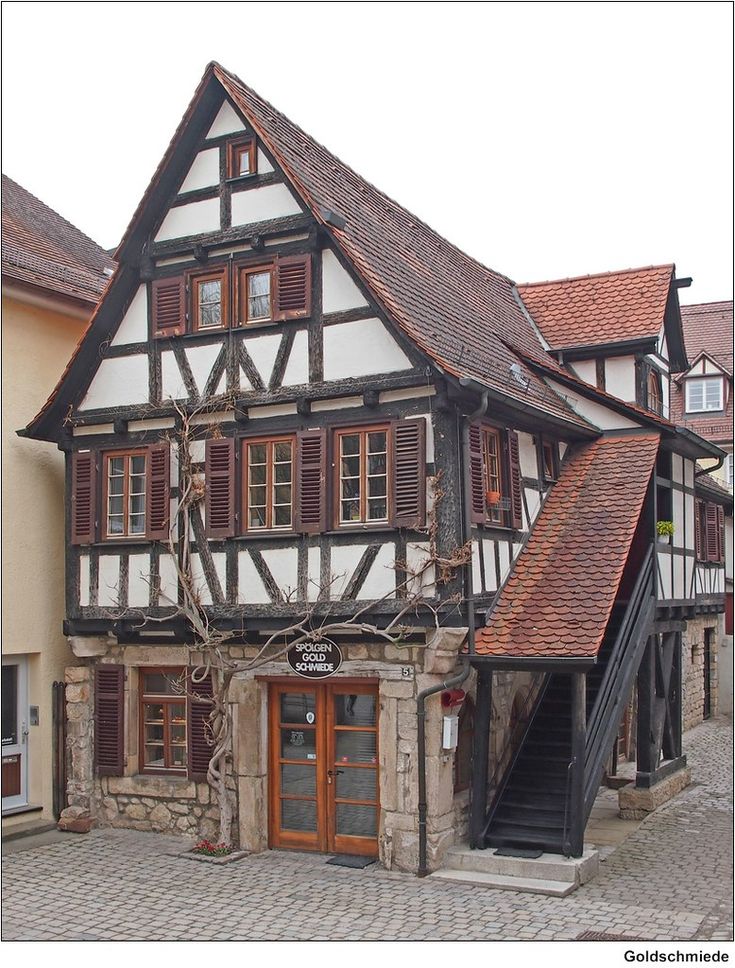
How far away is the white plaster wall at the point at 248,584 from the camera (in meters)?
13.9

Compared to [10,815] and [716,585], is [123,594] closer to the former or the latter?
[10,815]

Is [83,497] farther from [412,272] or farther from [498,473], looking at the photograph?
[498,473]

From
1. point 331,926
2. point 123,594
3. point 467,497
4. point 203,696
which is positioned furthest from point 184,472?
point 331,926

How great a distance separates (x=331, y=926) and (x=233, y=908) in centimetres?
121

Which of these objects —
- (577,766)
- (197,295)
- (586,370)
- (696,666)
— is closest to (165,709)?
(197,295)

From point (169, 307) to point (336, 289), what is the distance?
2.40 meters

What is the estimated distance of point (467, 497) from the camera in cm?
1291

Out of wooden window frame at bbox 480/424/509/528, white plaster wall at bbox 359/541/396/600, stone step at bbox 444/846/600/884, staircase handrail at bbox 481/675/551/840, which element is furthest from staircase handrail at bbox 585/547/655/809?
white plaster wall at bbox 359/541/396/600

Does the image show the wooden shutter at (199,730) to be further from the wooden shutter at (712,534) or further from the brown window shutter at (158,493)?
the wooden shutter at (712,534)

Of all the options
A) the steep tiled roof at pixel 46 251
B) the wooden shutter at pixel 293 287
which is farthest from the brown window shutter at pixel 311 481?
the steep tiled roof at pixel 46 251

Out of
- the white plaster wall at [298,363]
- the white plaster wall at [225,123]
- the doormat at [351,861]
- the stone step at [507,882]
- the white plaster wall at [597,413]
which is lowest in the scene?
the doormat at [351,861]

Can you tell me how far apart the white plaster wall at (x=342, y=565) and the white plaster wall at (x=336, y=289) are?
2.77m

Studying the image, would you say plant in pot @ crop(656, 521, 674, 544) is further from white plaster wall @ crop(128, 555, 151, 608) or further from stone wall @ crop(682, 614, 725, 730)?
stone wall @ crop(682, 614, 725, 730)

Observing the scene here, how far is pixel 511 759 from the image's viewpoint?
47.5 ft
